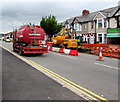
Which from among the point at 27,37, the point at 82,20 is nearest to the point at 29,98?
the point at 27,37

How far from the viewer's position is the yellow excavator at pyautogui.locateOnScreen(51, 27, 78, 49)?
865 inches

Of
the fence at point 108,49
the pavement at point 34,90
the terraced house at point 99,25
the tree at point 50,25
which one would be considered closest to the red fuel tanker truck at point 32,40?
the fence at point 108,49

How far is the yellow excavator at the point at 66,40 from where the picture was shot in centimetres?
2197

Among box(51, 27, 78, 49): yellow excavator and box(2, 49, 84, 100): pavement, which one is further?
box(51, 27, 78, 49): yellow excavator

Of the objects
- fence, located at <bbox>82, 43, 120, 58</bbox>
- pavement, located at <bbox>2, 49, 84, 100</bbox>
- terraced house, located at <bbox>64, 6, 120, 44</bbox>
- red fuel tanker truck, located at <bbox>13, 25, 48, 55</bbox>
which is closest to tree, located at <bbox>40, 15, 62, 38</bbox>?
terraced house, located at <bbox>64, 6, 120, 44</bbox>

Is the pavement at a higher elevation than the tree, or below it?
below

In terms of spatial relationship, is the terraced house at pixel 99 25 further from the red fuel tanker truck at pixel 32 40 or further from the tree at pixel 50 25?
the red fuel tanker truck at pixel 32 40

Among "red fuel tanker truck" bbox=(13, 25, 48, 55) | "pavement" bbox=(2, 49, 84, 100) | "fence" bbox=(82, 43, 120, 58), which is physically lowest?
"pavement" bbox=(2, 49, 84, 100)

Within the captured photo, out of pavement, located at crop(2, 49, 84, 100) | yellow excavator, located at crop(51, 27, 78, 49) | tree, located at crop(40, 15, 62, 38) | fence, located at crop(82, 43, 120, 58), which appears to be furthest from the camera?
tree, located at crop(40, 15, 62, 38)

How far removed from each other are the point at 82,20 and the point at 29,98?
35433 millimetres

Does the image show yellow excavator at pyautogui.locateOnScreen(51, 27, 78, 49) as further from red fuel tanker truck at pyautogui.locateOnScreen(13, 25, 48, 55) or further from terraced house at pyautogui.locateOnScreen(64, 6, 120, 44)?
red fuel tanker truck at pyautogui.locateOnScreen(13, 25, 48, 55)

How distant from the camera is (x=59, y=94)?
16.9 ft

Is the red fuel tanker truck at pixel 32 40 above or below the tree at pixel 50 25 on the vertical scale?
below

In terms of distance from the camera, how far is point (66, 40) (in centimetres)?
2300
